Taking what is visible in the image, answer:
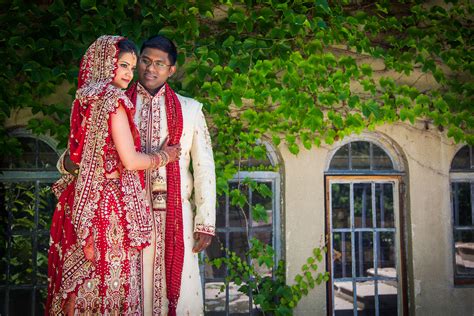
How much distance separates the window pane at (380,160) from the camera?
4641 mm

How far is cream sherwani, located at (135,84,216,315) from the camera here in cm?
262

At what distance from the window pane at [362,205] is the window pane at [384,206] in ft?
0.26

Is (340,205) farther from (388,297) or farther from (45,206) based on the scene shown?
(45,206)

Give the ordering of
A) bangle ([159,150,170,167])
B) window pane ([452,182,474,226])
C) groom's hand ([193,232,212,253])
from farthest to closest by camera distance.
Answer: window pane ([452,182,474,226]) → groom's hand ([193,232,212,253]) → bangle ([159,150,170,167])

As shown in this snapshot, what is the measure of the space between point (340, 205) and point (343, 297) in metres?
0.87

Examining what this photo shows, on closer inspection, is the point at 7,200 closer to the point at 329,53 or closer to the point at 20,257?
the point at 20,257

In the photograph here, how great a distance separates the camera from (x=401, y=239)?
461 cm

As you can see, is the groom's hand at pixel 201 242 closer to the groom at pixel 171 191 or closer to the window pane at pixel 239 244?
the groom at pixel 171 191

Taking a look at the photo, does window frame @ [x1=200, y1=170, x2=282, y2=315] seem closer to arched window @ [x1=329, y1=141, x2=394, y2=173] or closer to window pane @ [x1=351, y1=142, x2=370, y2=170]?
arched window @ [x1=329, y1=141, x2=394, y2=173]

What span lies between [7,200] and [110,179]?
7.92 feet

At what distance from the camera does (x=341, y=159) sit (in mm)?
4605

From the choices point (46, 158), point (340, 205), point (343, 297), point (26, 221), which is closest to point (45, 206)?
point (26, 221)

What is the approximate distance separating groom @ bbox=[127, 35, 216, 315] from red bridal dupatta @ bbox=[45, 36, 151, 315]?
240 millimetres

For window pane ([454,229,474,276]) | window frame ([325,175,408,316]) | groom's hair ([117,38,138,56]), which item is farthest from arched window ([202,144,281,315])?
groom's hair ([117,38,138,56])
